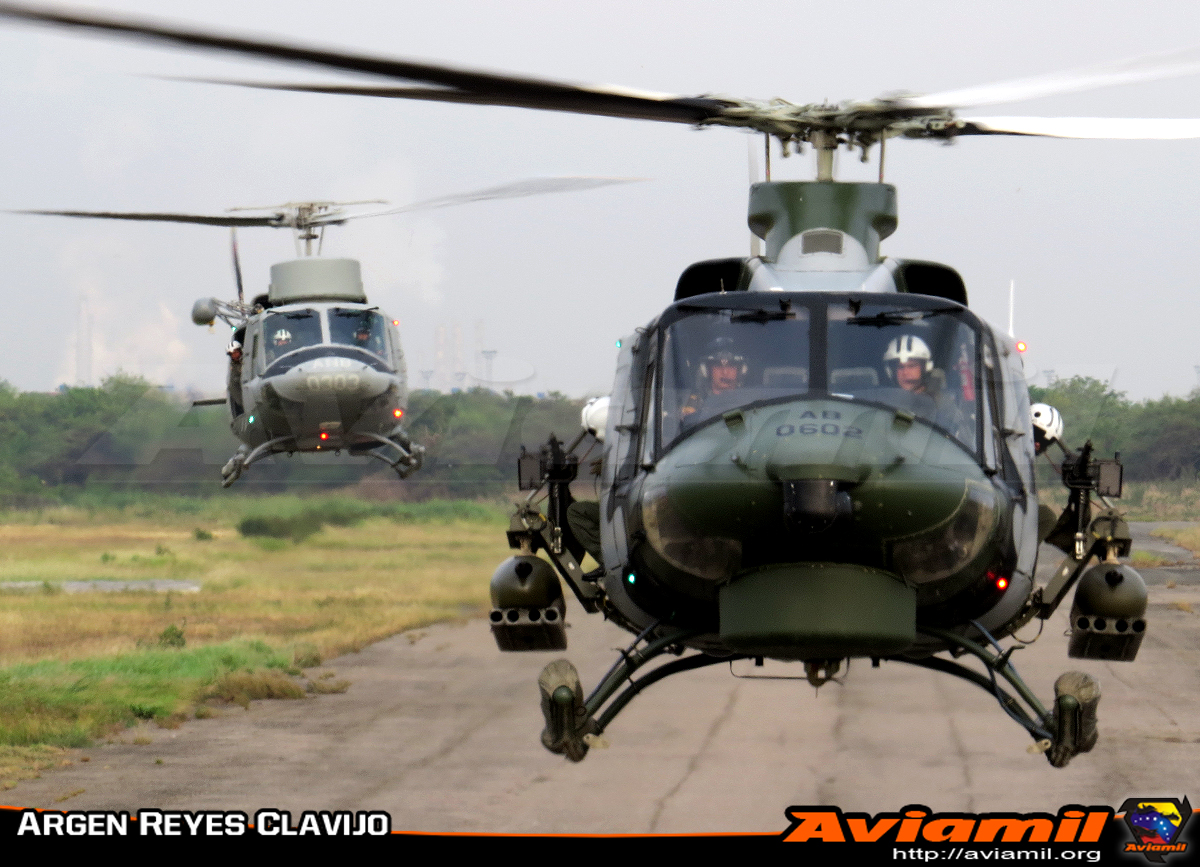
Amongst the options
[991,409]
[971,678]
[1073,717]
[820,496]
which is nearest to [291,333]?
[971,678]

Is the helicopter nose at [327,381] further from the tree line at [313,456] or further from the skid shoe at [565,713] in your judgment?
the skid shoe at [565,713]

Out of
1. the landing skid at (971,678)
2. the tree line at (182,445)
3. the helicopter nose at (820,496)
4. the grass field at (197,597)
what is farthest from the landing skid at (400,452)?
the helicopter nose at (820,496)

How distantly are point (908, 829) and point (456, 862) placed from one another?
7.64 meters

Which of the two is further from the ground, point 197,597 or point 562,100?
point 562,100

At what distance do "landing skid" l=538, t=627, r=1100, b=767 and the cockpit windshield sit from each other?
1274 millimetres

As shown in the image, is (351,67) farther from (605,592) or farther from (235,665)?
(235,665)

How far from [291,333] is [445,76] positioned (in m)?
17.8

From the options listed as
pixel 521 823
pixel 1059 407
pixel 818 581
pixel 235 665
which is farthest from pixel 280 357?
pixel 818 581

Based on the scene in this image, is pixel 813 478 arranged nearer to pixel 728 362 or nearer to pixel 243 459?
pixel 728 362

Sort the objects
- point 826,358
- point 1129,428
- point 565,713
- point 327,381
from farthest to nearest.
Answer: point 327,381 → point 1129,428 → point 565,713 → point 826,358

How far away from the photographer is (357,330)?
2605cm

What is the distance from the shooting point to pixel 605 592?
1133 cm

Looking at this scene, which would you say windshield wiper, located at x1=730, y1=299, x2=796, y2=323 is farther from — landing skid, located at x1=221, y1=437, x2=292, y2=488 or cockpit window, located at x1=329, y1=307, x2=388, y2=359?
cockpit window, located at x1=329, y1=307, x2=388, y2=359

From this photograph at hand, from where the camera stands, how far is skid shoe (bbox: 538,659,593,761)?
984 cm
